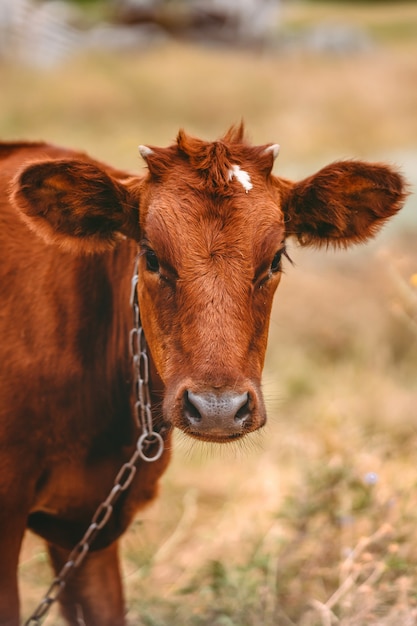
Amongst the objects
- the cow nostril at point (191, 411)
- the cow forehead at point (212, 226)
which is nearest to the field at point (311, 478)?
the cow nostril at point (191, 411)

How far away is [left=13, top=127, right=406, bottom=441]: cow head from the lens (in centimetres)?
366

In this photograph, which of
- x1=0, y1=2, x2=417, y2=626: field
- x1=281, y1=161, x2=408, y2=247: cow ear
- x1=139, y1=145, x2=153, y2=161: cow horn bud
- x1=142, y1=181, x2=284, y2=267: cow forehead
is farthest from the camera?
x1=0, y1=2, x2=417, y2=626: field

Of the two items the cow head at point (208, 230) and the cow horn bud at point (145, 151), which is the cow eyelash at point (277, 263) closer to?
the cow head at point (208, 230)

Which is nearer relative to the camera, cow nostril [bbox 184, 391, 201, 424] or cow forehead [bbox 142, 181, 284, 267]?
cow nostril [bbox 184, 391, 201, 424]

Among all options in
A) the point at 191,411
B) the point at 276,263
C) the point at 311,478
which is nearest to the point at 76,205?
the point at 276,263

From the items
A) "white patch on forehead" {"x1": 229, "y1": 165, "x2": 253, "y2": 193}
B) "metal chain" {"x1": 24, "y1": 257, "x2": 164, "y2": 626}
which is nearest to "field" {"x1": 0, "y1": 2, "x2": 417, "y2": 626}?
"metal chain" {"x1": 24, "y1": 257, "x2": 164, "y2": 626}

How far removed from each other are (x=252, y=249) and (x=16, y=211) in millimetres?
1309

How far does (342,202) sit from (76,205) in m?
1.18

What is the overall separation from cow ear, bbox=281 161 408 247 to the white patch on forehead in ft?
0.98

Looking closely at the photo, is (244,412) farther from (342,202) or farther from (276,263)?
(342,202)

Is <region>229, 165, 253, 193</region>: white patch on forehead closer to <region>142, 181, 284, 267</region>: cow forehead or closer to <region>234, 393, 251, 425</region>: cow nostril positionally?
<region>142, 181, 284, 267</region>: cow forehead

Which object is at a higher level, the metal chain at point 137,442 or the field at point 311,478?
the metal chain at point 137,442

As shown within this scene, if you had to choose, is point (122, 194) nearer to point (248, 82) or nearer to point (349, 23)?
point (248, 82)

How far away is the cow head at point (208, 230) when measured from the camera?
12.0 feet
